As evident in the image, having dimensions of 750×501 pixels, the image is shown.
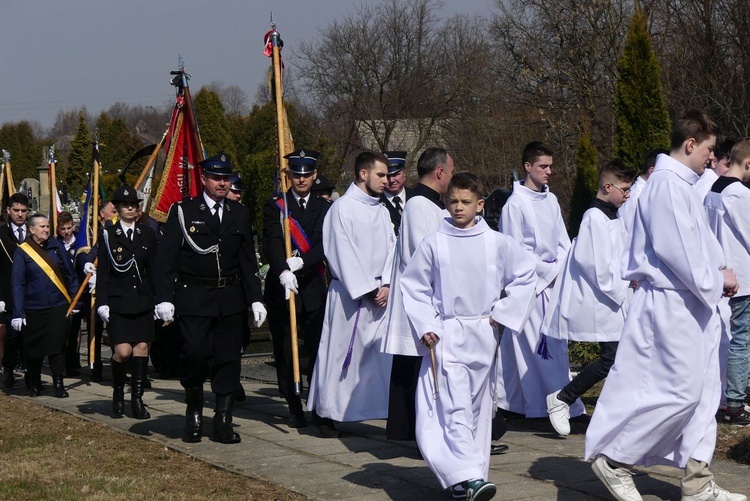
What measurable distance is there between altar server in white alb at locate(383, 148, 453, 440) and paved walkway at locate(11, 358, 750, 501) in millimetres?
299

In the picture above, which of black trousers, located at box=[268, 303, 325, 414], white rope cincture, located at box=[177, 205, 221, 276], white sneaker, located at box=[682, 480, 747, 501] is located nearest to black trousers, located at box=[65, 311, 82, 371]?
black trousers, located at box=[268, 303, 325, 414]

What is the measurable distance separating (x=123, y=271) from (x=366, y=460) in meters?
3.65

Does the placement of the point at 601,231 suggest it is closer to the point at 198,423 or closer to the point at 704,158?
the point at 704,158

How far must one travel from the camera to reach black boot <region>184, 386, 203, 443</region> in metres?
8.48

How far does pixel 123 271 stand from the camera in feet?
34.1

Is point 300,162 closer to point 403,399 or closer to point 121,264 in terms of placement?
point 121,264

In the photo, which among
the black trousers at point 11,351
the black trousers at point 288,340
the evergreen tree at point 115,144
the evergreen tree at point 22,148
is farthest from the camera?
the evergreen tree at point 22,148

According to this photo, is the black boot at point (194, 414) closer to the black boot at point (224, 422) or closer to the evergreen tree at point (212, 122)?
the black boot at point (224, 422)

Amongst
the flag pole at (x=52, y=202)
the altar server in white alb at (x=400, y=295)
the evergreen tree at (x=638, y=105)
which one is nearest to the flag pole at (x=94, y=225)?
the flag pole at (x=52, y=202)

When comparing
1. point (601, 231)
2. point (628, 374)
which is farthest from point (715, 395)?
point (601, 231)

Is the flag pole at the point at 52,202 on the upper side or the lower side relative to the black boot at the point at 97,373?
upper

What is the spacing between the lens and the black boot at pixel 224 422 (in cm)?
841

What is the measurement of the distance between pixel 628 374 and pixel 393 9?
43683mm

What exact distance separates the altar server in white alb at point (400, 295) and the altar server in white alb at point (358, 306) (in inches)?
17.8
